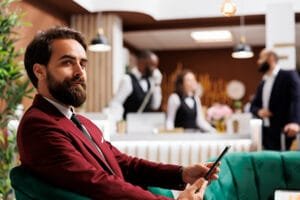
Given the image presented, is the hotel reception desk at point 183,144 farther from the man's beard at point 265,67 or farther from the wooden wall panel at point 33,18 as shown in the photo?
the wooden wall panel at point 33,18

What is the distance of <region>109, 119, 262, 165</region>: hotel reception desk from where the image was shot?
429cm

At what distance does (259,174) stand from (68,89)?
160cm

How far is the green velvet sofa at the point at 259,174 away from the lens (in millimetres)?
3102

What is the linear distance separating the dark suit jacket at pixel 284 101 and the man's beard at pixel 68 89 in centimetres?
330

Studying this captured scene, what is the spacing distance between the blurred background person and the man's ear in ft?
12.2

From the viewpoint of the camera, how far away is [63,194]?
1.74 metres

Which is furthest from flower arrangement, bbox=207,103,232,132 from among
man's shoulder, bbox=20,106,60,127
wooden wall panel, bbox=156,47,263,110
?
man's shoulder, bbox=20,106,60,127

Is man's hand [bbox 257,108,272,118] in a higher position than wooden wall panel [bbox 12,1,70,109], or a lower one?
lower

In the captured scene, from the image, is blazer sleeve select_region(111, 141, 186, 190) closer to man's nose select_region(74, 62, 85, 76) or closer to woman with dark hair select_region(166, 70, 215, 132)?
man's nose select_region(74, 62, 85, 76)

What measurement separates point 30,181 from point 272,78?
3.69 meters

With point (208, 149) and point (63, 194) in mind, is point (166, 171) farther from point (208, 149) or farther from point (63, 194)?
point (208, 149)

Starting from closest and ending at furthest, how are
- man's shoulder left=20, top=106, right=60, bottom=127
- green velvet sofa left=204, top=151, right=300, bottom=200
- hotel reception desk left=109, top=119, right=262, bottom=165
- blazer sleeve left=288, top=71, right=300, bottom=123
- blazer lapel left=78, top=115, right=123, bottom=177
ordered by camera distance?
man's shoulder left=20, top=106, right=60, bottom=127, blazer lapel left=78, top=115, right=123, bottom=177, green velvet sofa left=204, top=151, right=300, bottom=200, hotel reception desk left=109, top=119, right=262, bottom=165, blazer sleeve left=288, top=71, right=300, bottom=123

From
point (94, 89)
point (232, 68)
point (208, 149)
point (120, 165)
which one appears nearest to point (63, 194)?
point (120, 165)

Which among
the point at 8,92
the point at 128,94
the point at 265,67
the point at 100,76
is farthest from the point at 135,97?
the point at 100,76
